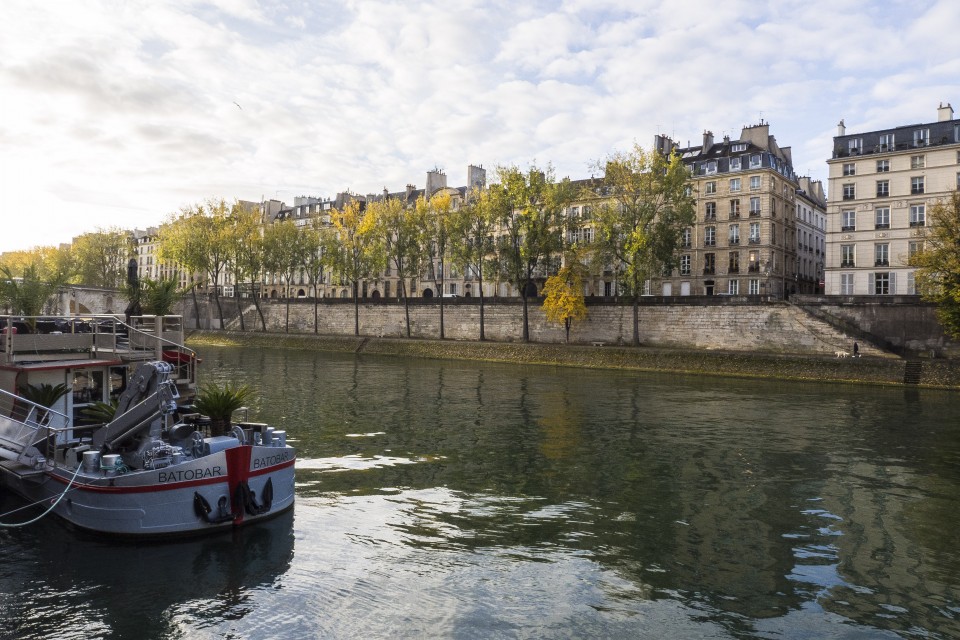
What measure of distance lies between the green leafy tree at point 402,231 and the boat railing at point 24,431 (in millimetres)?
52297

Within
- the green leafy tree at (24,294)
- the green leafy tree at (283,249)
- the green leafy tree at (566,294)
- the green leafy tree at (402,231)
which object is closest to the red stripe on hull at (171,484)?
the green leafy tree at (24,294)

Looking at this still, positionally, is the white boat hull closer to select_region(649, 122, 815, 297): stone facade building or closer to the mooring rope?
the mooring rope

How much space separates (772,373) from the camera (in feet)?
154

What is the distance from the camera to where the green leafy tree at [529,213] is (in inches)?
2344

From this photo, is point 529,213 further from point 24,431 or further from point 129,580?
point 129,580

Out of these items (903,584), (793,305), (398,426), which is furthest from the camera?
(793,305)

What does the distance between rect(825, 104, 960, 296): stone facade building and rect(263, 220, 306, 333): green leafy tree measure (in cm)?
5762

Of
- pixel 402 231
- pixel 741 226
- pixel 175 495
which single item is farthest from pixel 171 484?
pixel 741 226

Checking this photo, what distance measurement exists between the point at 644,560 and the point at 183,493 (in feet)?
29.6

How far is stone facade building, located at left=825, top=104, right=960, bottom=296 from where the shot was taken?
59.5 m

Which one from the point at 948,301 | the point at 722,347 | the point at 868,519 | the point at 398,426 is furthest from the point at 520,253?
the point at 868,519

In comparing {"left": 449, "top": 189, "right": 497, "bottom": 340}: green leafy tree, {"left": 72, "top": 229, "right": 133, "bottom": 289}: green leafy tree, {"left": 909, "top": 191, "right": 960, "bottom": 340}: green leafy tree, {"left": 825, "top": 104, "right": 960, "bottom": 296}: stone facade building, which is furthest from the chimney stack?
{"left": 72, "top": 229, "right": 133, "bottom": 289}: green leafy tree

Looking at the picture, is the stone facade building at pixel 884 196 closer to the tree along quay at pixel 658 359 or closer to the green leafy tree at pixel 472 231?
the tree along quay at pixel 658 359

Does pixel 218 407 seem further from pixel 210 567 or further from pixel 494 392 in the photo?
pixel 494 392
